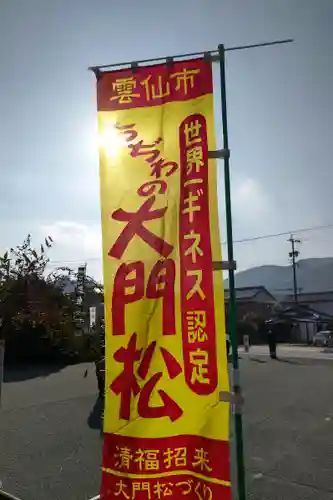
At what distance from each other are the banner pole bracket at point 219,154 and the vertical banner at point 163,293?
1.4 inches

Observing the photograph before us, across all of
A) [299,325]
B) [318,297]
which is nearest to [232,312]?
[299,325]

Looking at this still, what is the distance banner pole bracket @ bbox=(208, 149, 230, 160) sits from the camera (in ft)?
9.33

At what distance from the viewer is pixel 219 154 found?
2.85m

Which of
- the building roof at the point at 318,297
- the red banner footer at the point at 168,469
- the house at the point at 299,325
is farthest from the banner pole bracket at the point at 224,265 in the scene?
the building roof at the point at 318,297

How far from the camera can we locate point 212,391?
270 centimetres

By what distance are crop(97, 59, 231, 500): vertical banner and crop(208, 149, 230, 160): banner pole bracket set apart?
0.04m

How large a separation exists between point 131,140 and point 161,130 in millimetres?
240

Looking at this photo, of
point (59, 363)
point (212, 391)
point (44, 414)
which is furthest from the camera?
point (59, 363)

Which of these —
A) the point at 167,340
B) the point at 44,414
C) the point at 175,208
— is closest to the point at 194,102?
the point at 175,208

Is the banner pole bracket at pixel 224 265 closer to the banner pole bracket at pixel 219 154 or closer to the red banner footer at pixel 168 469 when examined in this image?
the banner pole bracket at pixel 219 154

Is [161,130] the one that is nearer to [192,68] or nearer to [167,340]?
[192,68]

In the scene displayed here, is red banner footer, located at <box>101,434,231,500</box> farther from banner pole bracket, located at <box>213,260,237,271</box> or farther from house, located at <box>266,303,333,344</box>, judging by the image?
house, located at <box>266,303,333,344</box>

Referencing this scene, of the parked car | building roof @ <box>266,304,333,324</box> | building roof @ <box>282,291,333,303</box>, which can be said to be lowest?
the parked car

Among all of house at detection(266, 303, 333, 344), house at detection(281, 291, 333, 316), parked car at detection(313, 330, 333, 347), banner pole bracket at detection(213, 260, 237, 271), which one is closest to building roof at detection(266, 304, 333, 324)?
house at detection(266, 303, 333, 344)
